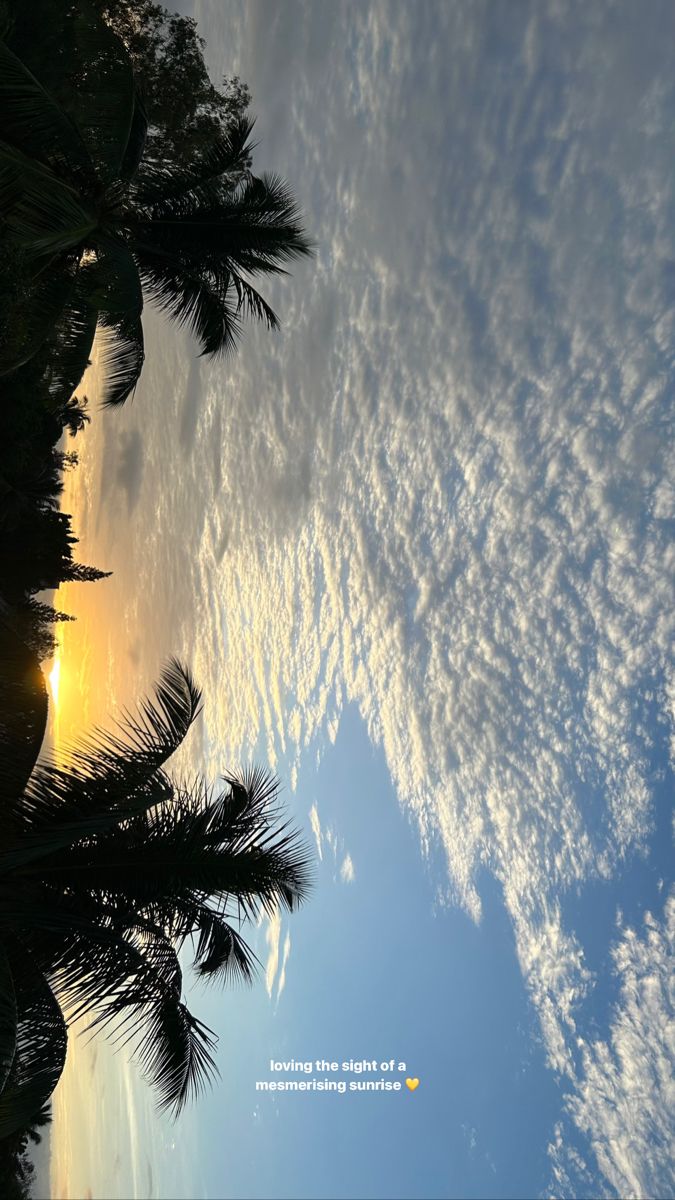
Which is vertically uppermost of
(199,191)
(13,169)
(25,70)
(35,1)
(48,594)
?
(48,594)

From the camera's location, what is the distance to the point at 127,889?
34.7ft

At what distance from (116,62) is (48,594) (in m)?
51.9

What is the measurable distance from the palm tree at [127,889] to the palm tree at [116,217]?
8.23 meters

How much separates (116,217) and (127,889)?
48.9ft

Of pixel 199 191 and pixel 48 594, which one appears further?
pixel 48 594

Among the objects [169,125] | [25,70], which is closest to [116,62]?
[25,70]

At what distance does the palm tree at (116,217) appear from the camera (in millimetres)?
12055

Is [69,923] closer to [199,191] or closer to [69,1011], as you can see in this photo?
[69,1011]

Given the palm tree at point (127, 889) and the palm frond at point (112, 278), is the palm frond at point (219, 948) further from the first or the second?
the palm frond at point (112, 278)

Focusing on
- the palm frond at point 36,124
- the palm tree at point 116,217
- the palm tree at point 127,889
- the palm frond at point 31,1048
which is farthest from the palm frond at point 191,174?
the palm frond at point 31,1048

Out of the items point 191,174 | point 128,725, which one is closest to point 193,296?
point 191,174

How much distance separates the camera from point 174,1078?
416 inches

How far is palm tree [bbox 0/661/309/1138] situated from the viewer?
30.5 ft

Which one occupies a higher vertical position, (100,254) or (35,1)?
(35,1)
